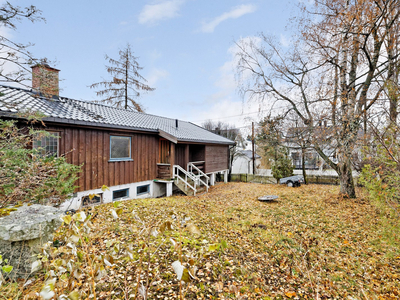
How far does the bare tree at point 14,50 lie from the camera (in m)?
4.15

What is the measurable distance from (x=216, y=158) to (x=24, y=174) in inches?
532

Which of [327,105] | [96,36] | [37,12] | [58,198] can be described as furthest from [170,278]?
[96,36]

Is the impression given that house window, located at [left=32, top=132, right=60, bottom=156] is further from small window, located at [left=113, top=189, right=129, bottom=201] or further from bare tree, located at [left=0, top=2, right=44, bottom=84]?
small window, located at [left=113, top=189, right=129, bottom=201]

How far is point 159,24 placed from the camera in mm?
12609

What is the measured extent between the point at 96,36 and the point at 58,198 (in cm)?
1060

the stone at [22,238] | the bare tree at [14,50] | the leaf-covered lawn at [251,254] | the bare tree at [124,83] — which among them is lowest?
the leaf-covered lawn at [251,254]

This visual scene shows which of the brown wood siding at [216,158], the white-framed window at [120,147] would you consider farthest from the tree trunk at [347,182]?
the white-framed window at [120,147]

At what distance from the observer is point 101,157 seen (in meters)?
8.29

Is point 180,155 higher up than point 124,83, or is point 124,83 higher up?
point 124,83

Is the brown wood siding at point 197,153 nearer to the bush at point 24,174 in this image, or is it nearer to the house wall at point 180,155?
the house wall at point 180,155

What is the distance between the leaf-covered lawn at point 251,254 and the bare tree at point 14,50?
366cm

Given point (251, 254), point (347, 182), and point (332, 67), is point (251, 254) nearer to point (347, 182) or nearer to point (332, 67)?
point (347, 182)

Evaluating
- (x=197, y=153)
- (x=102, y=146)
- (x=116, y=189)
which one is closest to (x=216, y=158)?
(x=197, y=153)

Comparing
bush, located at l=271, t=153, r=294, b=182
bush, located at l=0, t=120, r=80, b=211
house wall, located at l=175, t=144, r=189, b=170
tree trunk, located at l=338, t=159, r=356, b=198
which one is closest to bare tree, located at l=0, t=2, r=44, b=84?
bush, located at l=0, t=120, r=80, b=211
